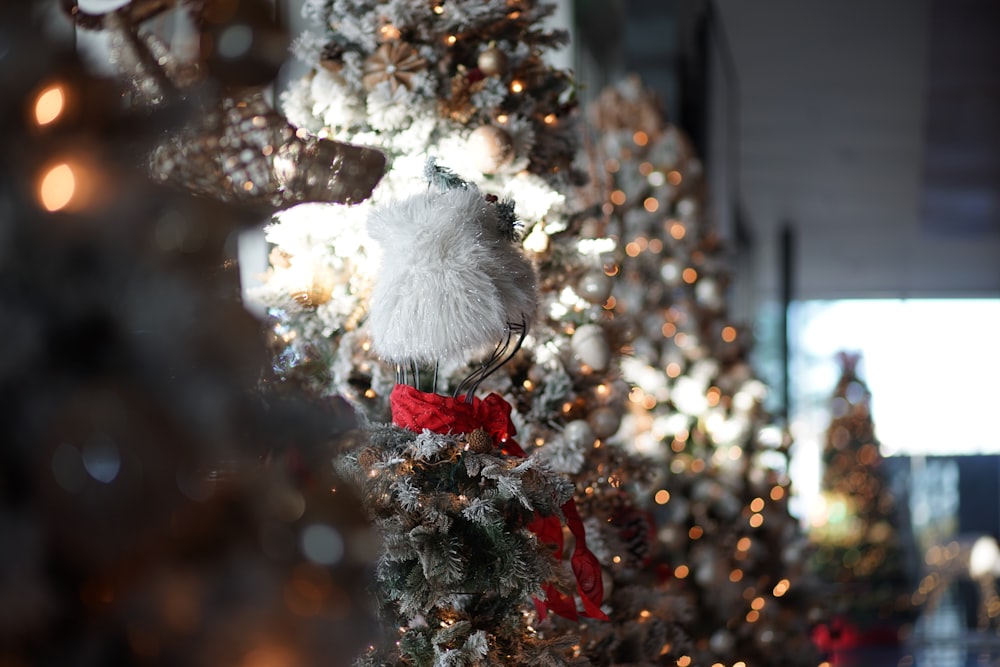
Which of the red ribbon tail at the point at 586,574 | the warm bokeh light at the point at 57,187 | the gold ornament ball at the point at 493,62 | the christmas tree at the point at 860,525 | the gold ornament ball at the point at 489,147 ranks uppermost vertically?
the warm bokeh light at the point at 57,187

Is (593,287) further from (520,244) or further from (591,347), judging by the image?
(520,244)

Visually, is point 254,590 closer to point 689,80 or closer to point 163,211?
point 163,211

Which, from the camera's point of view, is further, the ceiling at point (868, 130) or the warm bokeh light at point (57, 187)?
the ceiling at point (868, 130)

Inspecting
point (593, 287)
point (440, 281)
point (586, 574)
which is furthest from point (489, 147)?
point (586, 574)

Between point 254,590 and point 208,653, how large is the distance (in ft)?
0.18

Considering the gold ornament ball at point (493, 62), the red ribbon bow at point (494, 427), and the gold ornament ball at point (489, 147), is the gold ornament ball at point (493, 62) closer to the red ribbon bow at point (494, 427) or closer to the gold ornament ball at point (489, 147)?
the gold ornament ball at point (489, 147)

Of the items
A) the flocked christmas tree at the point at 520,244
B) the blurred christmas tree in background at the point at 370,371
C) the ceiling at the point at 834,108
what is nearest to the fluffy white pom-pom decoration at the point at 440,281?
the blurred christmas tree in background at the point at 370,371

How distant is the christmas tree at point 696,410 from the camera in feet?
18.3

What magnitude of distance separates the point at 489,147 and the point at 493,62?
0.31 m

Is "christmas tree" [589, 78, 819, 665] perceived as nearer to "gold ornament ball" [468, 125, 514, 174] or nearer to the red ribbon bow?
"gold ornament ball" [468, 125, 514, 174]

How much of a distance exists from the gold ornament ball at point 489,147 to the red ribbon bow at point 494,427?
99 centimetres

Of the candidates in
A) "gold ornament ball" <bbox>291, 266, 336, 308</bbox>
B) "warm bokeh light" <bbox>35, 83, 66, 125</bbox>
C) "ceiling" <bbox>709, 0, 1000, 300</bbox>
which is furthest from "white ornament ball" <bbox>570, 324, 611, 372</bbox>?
"ceiling" <bbox>709, 0, 1000, 300</bbox>

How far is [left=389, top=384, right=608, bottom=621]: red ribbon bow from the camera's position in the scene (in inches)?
103

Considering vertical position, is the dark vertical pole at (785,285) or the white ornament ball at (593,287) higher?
the white ornament ball at (593,287)
